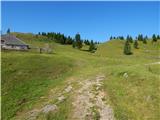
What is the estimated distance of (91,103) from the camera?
2938 cm

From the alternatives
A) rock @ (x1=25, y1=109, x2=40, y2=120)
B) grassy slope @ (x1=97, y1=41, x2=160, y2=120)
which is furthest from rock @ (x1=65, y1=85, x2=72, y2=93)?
rock @ (x1=25, y1=109, x2=40, y2=120)

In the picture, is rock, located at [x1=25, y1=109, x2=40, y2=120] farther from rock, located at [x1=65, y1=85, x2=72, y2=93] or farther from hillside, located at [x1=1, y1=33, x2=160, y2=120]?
rock, located at [x1=65, y1=85, x2=72, y2=93]

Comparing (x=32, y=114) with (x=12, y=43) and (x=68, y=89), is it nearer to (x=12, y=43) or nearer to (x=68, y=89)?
(x=68, y=89)

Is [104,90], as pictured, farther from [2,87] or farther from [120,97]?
[2,87]

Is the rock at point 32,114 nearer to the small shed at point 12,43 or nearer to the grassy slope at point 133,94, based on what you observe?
the grassy slope at point 133,94

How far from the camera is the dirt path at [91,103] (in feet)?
87.6

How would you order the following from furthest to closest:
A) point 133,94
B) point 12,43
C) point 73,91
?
point 12,43 < point 73,91 < point 133,94

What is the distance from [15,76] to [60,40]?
385ft

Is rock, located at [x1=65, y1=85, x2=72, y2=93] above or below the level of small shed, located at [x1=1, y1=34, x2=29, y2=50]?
below

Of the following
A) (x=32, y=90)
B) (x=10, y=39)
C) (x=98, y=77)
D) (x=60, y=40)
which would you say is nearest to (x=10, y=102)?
(x=32, y=90)

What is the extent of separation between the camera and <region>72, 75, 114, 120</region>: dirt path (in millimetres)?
26688

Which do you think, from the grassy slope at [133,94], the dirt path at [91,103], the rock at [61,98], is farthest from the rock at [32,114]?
the grassy slope at [133,94]

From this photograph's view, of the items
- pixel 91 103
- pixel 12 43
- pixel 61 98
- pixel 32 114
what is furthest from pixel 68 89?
pixel 12 43

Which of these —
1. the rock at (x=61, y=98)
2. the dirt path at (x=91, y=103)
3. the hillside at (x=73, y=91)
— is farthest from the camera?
the rock at (x=61, y=98)
